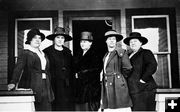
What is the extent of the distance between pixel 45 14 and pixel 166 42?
1835 mm

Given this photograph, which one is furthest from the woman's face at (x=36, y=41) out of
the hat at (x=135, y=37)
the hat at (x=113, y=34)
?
the hat at (x=135, y=37)

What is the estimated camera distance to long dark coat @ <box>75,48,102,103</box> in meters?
5.14

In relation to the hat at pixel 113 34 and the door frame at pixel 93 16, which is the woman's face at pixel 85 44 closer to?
the hat at pixel 113 34

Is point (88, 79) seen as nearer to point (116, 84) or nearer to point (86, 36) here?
point (116, 84)

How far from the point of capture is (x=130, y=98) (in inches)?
199

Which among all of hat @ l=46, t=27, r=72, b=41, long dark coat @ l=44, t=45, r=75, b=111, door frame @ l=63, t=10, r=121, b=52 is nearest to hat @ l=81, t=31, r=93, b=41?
hat @ l=46, t=27, r=72, b=41

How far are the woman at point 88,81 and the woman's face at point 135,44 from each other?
501 millimetres

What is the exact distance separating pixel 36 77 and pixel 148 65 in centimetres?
152

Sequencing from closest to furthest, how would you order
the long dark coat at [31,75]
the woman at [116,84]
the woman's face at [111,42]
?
the woman at [116,84] → the long dark coat at [31,75] → the woman's face at [111,42]

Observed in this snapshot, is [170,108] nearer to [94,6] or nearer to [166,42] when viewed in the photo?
[166,42]

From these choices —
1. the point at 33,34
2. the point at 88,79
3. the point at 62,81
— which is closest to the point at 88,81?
the point at 88,79

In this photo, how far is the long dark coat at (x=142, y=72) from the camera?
16.6 feet

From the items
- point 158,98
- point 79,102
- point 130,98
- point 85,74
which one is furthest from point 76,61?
point 158,98

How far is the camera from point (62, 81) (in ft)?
17.0
